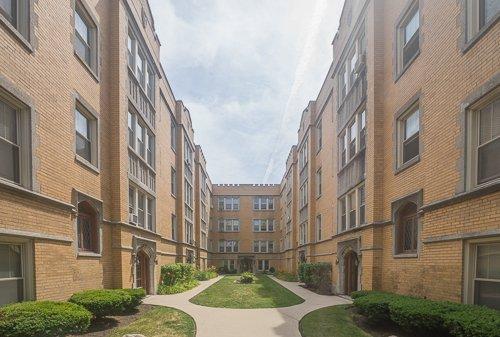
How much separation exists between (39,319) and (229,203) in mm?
45152

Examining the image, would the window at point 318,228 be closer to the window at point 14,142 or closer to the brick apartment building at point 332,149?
the brick apartment building at point 332,149

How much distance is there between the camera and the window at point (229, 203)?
51.0 metres

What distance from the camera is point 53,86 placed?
28.8 ft

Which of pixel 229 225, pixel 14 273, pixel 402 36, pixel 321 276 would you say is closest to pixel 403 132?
pixel 402 36

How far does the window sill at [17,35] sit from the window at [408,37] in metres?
10.8

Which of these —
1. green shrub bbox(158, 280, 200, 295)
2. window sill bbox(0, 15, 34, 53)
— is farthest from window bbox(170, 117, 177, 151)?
window sill bbox(0, 15, 34, 53)

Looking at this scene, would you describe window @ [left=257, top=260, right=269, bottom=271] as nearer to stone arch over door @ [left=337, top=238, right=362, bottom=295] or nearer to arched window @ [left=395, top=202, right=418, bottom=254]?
stone arch over door @ [left=337, top=238, right=362, bottom=295]

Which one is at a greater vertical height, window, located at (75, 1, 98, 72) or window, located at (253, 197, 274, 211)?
window, located at (253, 197, 274, 211)

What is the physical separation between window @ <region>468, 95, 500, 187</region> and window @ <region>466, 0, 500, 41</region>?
5.35 ft

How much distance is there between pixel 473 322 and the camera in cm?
552

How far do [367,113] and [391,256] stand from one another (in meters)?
5.91

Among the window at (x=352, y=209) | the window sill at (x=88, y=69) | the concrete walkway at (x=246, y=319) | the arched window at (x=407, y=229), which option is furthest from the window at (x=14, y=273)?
the window at (x=352, y=209)

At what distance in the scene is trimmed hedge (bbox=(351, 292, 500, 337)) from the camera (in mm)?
5383

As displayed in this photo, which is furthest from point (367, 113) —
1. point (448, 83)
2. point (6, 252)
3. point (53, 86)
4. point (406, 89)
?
point (6, 252)
